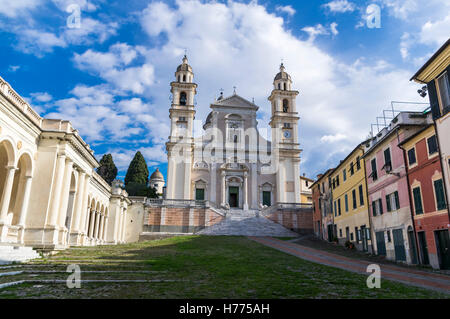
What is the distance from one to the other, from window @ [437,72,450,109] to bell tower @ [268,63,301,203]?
3045 centimetres

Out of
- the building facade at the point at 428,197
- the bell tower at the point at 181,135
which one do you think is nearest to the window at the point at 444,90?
the building facade at the point at 428,197

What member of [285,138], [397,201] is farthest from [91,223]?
[285,138]

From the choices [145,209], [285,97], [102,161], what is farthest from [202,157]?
[102,161]

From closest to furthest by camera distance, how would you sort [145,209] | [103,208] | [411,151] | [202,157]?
[411,151] → [103,208] → [145,209] → [202,157]

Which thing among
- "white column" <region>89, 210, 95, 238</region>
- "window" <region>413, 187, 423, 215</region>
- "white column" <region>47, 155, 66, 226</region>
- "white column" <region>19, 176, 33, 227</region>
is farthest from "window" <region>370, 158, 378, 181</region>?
"white column" <region>89, 210, 95, 238</region>

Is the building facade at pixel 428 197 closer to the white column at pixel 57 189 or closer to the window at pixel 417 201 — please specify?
the window at pixel 417 201

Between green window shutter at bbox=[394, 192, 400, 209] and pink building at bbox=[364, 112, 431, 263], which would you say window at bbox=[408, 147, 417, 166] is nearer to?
pink building at bbox=[364, 112, 431, 263]

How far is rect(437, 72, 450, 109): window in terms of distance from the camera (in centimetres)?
1497

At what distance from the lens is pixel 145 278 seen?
31.6 ft

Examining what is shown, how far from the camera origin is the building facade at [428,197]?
15.8 m

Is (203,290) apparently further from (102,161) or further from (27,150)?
(102,161)

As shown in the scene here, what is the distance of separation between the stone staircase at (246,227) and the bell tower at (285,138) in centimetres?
790

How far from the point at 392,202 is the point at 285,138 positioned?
2838 cm
